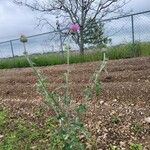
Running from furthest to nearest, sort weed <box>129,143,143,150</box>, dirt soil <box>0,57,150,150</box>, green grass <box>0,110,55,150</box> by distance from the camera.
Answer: green grass <box>0,110,55,150</box>
dirt soil <box>0,57,150,150</box>
weed <box>129,143,143,150</box>

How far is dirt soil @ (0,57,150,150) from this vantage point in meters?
5.32

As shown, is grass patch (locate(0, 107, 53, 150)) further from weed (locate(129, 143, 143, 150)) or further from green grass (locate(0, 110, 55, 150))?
weed (locate(129, 143, 143, 150))

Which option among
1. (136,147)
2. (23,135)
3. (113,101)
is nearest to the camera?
(136,147)

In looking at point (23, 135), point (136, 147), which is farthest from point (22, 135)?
point (136, 147)

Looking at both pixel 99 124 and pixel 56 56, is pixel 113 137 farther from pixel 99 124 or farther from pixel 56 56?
pixel 56 56

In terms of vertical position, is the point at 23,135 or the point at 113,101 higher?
the point at 113,101

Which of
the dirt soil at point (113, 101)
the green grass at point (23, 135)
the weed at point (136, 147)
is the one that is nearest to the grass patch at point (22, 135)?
the green grass at point (23, 135)

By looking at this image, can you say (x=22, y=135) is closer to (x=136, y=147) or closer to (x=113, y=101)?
(x=113, y=101)

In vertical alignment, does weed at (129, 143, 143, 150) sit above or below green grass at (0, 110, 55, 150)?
above

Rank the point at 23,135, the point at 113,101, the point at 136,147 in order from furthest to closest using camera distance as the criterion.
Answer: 1. the point at 113,101
2. the point at 23,135
3. the point at 136,147

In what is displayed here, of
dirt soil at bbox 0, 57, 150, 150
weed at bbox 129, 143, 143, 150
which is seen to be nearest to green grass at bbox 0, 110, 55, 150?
dirt soil at bbox 0, 57, 150, 150

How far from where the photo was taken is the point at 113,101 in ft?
22.4

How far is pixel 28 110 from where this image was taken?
7129 mm

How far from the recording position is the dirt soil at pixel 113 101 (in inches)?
210
